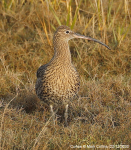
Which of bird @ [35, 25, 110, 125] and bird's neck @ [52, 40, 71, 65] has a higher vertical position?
bird's neck @ [52, 40, 71, 65]

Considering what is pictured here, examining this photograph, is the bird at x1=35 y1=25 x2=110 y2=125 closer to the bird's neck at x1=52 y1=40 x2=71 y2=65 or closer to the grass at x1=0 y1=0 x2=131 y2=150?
the bird's neck at x1=52 y1=40 x2=71 y2=65

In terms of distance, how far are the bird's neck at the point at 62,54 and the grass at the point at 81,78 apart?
55 centimetres

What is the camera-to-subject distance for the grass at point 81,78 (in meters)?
3.44

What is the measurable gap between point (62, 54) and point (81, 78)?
123cm

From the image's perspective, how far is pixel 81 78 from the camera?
17.9 ft

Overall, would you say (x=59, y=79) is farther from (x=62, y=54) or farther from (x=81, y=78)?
(x=81, y=78)

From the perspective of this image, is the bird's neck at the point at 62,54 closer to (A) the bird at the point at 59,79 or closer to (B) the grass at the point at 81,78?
(A) the bird at the point at 59,79

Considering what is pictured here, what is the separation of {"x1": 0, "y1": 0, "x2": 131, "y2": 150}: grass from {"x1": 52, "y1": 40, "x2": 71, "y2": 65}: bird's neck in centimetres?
55

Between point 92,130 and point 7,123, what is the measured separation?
100cm

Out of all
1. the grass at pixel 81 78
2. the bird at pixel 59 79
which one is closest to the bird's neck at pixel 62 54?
the bird at pixel 59 79

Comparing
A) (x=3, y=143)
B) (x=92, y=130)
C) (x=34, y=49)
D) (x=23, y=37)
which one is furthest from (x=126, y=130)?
(x=23, y=37)

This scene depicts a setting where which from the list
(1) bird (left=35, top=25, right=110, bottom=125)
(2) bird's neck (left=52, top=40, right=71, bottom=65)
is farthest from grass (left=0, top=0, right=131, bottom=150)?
(2) bird's neck (left=52, top=40, right=71, bottom=65)

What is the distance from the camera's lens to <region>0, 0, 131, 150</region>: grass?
11.3 ft

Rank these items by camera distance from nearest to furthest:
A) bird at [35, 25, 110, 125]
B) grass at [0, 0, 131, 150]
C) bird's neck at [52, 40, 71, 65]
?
grass at [0, 0, 131, 150] < bird at [35, 25, 110, 125] < bird's neck at [52, 40, 71, 65]
